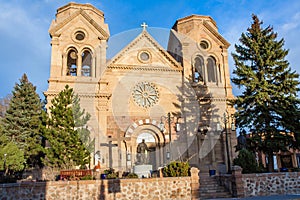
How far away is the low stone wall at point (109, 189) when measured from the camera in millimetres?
12688

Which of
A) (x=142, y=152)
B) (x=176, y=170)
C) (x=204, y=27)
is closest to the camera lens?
(x=176, y=170)

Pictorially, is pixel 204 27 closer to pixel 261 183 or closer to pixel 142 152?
pixel 142 152

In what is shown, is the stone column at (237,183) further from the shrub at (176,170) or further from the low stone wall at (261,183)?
the shrub at (176,170)

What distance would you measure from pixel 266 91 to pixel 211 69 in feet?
27.4

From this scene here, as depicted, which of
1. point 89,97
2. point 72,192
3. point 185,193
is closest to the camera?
point 72,192

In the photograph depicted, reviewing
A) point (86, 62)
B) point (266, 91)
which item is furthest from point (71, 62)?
point (266, 91)

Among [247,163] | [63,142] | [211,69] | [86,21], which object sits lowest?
[247,163]

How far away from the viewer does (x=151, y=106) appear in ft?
75.3

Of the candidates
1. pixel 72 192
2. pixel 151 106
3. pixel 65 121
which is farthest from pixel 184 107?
pixel 72 192

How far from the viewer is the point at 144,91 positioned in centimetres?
2333

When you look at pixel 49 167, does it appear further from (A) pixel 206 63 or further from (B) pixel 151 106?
(A) pixel 206 63

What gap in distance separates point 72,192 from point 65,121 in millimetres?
4941

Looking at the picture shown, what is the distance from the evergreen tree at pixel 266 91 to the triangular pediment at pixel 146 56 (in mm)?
6036

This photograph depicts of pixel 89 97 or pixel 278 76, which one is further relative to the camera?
pixel 89 97
